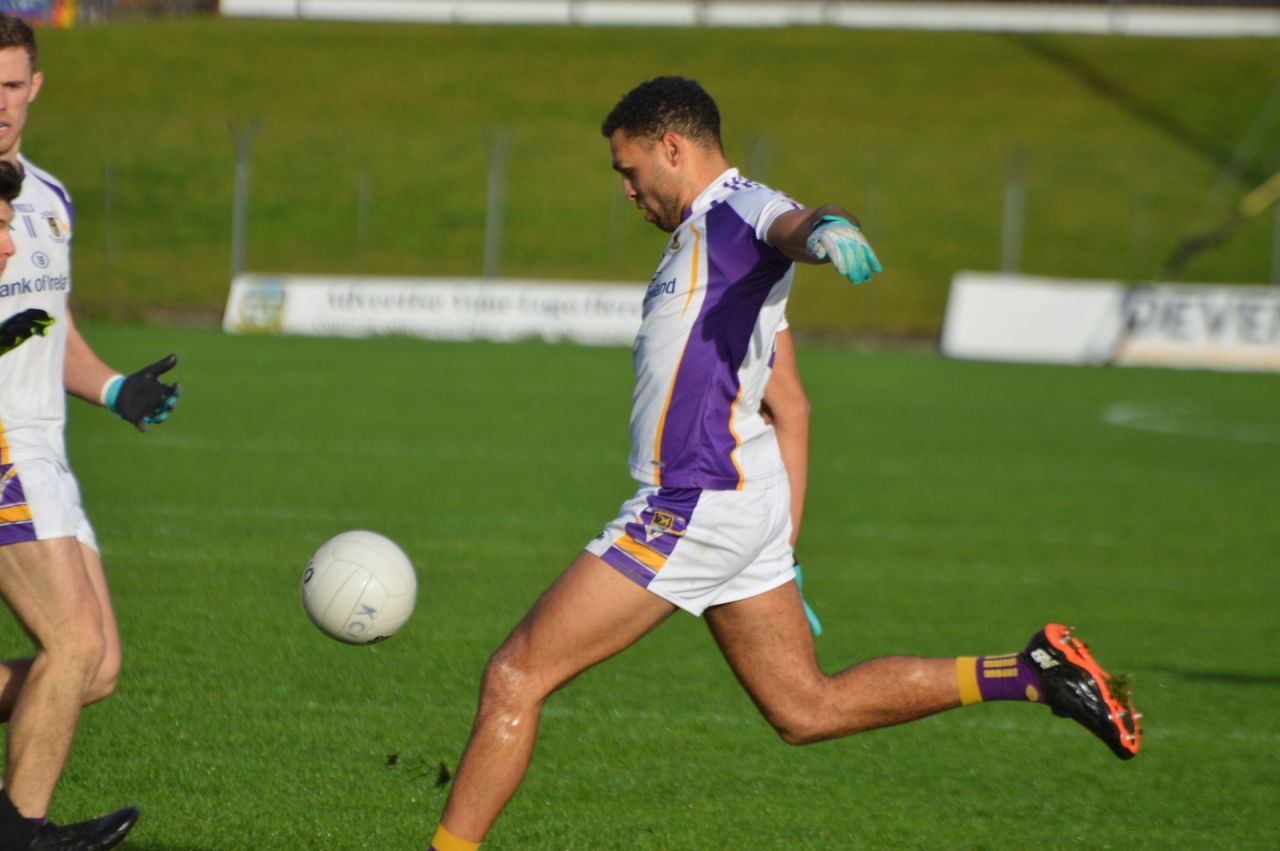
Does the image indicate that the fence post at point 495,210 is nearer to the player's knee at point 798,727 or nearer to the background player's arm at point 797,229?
the player's knee at point 798,727

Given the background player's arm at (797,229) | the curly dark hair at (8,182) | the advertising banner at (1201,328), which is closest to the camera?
the background player's arm at (797,229)

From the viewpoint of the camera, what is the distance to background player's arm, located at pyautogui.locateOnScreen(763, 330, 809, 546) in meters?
5.24

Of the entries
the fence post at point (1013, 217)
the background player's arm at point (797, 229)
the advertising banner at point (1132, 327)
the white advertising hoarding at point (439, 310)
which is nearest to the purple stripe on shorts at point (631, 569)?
the background player's arm at point (797, 229)

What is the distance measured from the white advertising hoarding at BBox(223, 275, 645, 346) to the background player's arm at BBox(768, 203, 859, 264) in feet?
71.8

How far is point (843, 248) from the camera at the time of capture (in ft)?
13.6

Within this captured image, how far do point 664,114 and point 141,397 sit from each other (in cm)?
186

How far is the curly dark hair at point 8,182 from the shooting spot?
466 centimetres

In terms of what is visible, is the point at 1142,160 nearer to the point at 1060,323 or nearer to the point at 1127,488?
the point at 1060,323

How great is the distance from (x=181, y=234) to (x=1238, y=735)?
31.3 m

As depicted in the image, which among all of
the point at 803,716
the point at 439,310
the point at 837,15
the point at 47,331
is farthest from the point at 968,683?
the point at 837,15

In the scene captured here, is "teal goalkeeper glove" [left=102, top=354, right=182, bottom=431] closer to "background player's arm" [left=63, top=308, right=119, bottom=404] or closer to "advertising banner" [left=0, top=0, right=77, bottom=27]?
"background player's arm" [left=63, top=308, right=119, bottom=404]

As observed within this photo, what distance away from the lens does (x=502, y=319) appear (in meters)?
26.6

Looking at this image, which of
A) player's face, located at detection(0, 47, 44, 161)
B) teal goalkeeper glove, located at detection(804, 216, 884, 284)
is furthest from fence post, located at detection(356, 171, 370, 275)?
teal goalkeeper glove, located at detection(804, 216, 884, 284)

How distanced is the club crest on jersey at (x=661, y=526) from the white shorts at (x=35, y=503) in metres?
1.66
